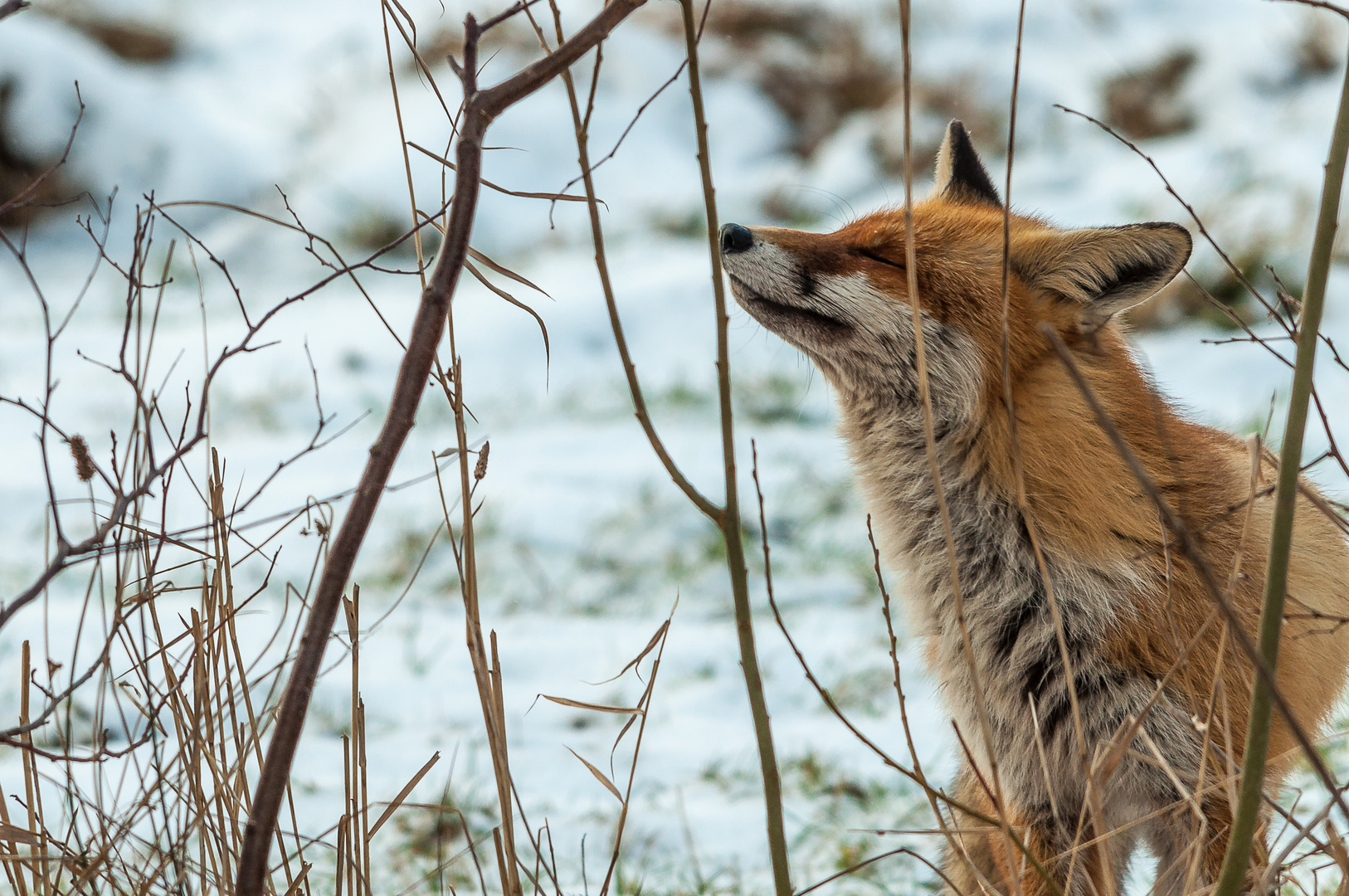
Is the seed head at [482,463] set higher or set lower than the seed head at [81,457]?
lower

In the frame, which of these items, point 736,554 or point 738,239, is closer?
point 736,554

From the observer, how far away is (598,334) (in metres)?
7.80

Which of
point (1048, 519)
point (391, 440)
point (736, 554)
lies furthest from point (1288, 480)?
point (1048, 519)

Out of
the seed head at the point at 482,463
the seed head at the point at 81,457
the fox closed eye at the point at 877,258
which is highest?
the fox closed eye at the point at 877,258

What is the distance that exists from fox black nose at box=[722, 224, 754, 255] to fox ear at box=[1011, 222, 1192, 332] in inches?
26.1

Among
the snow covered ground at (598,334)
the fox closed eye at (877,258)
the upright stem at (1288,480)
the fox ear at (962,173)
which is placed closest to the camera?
the upright stem at (1288,480)

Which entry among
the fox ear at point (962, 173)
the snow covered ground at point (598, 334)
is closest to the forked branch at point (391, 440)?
the snow covered ground at point (598, 334)

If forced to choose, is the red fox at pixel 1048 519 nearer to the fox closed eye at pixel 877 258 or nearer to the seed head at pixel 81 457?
the fox closed eye at pixel 877 258

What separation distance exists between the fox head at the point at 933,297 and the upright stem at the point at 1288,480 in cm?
134

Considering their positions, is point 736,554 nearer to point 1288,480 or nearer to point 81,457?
point 1288,480

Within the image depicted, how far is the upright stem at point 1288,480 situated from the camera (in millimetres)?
1196

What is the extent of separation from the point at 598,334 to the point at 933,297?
5247 mm

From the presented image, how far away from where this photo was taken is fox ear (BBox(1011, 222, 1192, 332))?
7.97 ft

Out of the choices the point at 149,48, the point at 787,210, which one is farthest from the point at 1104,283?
the point at 149,48
